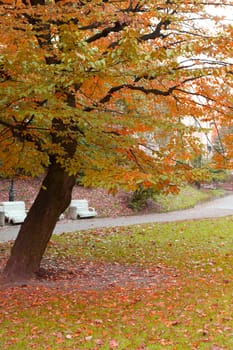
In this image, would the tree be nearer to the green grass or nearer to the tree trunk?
the tree trunk

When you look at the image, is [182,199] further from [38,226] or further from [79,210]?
[38,226]

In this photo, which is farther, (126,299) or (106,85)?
(106,85)

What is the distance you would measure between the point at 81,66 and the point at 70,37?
567 mm

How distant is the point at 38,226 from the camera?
7.71m

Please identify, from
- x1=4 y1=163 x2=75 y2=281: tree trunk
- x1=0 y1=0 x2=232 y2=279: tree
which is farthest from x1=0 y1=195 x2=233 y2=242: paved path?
x1=0 y1=0 x2=232 y2=279: tree

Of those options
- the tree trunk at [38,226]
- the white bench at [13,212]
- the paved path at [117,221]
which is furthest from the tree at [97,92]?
the white bench at [13,212]

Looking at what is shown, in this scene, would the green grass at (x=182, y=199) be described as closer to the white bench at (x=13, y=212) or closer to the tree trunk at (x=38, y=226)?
the white bench at (x=13, y=212)

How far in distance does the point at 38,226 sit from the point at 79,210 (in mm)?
7891

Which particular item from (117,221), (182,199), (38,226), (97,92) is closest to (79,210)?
(117,221)

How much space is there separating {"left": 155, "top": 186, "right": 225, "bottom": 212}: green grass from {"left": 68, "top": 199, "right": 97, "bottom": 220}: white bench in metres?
2.83

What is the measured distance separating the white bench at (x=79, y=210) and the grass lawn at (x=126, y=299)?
13.2 feet

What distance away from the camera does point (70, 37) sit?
17.5 feet

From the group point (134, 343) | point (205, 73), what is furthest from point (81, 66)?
point (134, 343)

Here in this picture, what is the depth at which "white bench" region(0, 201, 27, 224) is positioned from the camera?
13.8 meters
